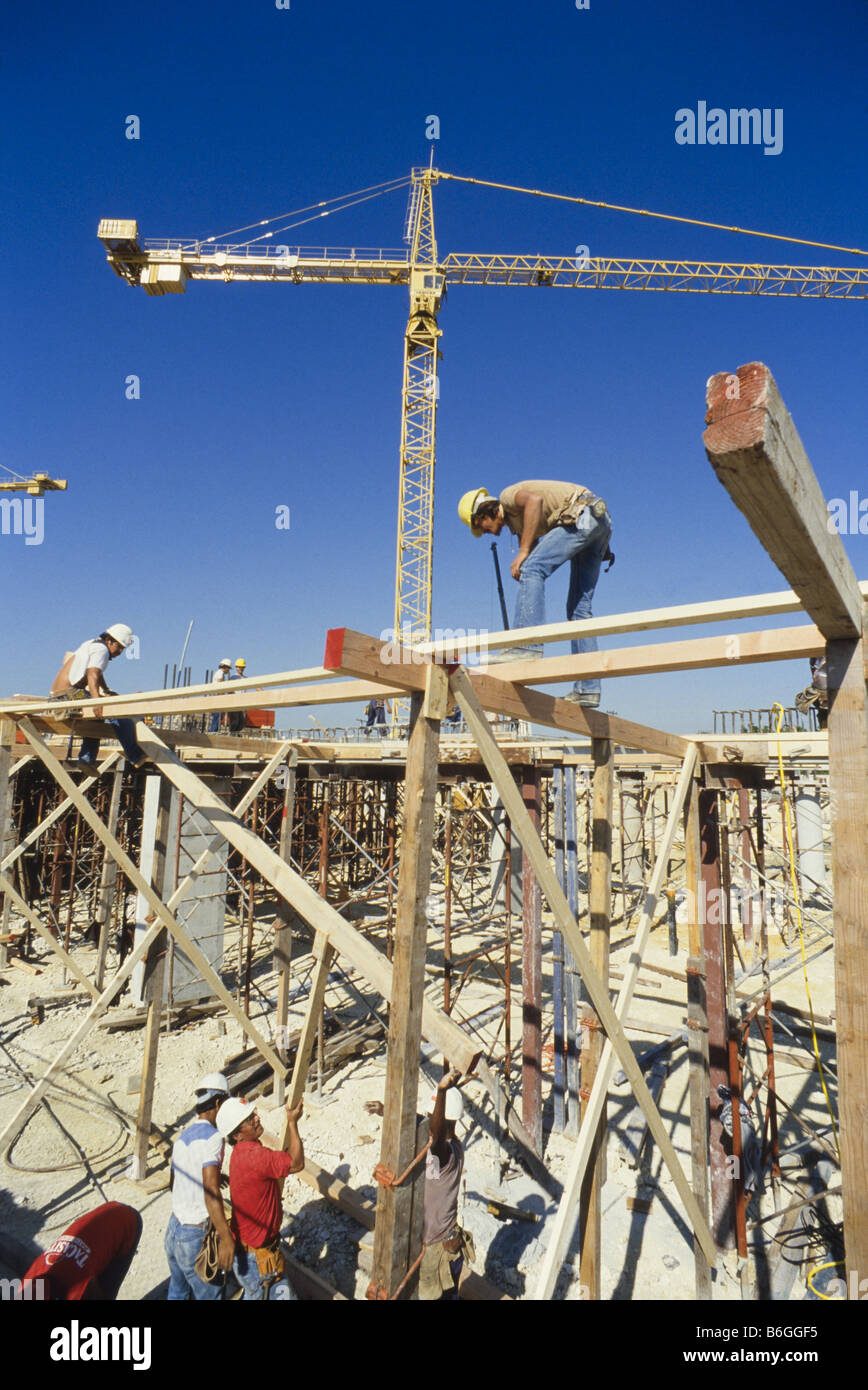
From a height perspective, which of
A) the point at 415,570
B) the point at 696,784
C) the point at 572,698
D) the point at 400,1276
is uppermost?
the point at 415,570

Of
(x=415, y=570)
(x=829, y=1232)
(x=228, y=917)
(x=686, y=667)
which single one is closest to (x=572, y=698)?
(x=686, y=667)

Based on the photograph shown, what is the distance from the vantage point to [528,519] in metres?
3.93

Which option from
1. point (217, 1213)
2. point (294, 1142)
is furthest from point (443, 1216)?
point (217, 1213)

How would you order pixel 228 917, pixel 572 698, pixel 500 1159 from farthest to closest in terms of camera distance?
pixel 228 917, pixel 500 1159, pixel 572 698

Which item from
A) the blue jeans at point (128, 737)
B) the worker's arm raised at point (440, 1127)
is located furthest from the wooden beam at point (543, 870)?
the blue jeans at point (128, 737)

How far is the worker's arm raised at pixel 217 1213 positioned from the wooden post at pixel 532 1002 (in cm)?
405

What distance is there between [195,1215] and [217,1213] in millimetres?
236

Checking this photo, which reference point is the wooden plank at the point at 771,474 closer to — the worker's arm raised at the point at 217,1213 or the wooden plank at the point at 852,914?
the wooden plank at the point at 852,914

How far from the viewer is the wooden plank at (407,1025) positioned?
259cm

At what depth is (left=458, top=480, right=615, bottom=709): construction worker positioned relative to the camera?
3.94m

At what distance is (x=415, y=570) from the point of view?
123ft

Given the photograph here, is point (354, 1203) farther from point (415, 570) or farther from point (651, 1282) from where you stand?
point (415, 570)

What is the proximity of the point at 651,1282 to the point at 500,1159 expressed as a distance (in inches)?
84.2

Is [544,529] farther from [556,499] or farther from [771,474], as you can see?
[771,474]
